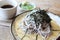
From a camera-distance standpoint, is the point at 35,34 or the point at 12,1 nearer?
the point at 35,34

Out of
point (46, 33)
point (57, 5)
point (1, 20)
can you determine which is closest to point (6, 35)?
point (1, 20)

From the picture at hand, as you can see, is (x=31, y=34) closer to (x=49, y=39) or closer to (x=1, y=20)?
(x=49, y=39)

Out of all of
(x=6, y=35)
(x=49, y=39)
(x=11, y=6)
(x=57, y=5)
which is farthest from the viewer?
(x=57, y=5)

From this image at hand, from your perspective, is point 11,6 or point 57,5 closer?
point 11,6

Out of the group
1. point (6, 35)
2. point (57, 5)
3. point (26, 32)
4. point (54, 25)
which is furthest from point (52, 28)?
point (57, 5)

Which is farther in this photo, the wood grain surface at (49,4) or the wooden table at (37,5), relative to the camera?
the wood grain surface at (49,4)

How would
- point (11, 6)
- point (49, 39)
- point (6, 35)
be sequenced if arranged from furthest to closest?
1. point (11, 6)
2. point (6, 35)
3. point (49, 39)

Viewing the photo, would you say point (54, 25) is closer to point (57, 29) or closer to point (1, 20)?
point (57, 29)

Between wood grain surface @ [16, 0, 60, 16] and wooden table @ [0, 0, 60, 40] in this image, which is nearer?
wooden table @ [0, 0, 60, 40]

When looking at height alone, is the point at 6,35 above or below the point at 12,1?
below
